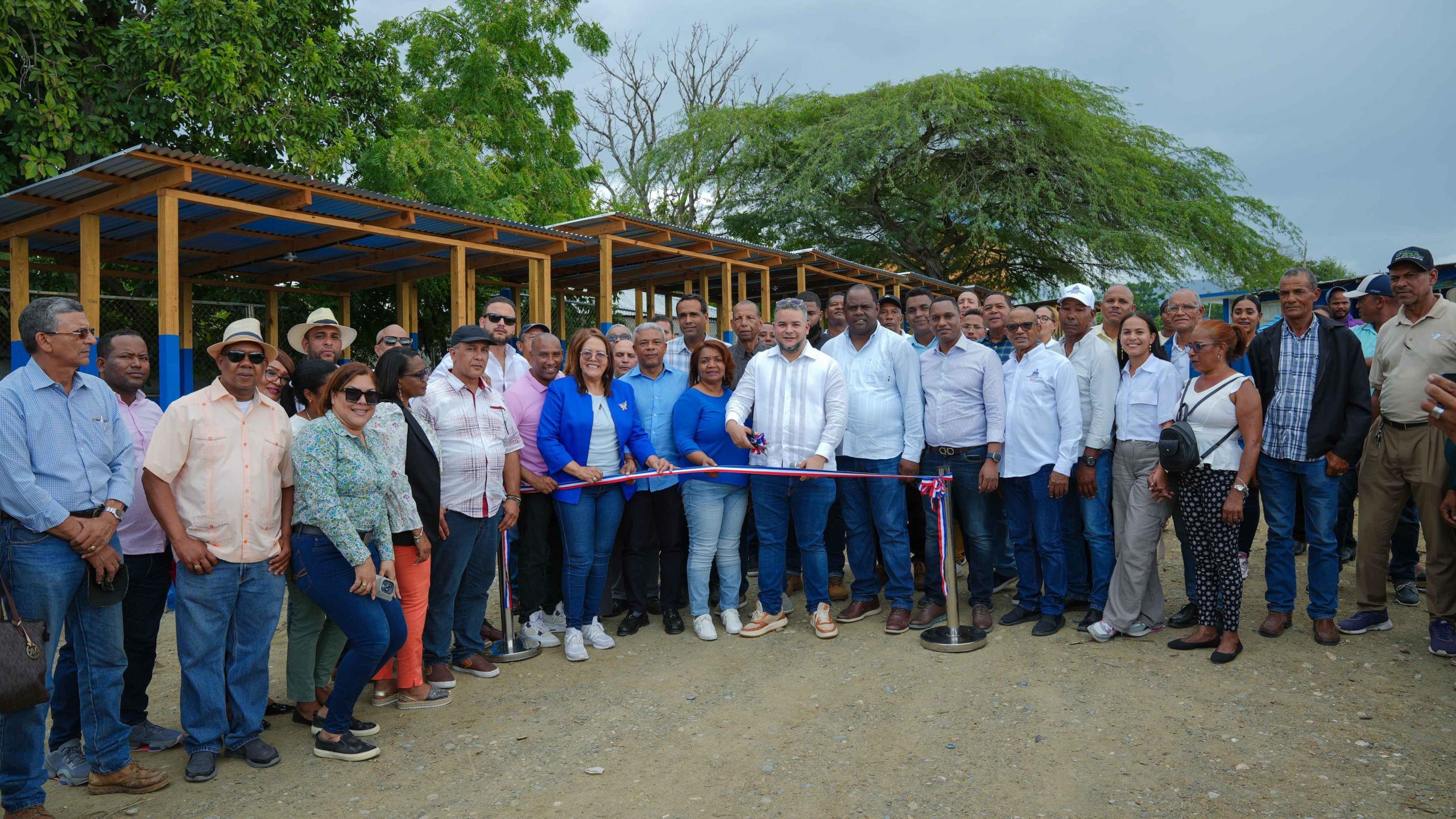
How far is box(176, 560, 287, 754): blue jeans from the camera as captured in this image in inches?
144

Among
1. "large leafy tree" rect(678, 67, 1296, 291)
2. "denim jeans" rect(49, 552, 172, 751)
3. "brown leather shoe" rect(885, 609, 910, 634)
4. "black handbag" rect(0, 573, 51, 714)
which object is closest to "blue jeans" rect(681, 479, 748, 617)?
"brown leather shoe" rect(885, 609, 910, 634)

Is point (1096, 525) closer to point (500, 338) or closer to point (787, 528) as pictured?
point (787, 528)

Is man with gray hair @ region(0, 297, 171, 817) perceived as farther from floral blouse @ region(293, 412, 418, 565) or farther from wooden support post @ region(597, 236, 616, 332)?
wooden support post @ region(597, 236, 616, 332)

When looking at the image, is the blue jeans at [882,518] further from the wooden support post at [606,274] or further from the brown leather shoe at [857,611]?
the wooden support post at [606,274]

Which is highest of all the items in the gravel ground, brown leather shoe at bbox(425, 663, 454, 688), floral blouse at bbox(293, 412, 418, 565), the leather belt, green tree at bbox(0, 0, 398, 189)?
green tree at bbox(0, 0, 398, 189)

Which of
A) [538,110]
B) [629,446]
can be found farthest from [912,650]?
[538,110]

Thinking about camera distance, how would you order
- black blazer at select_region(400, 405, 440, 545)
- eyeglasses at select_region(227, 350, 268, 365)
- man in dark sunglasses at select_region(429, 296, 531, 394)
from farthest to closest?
man in dark sunglasses at select_region(429, 296, 531, 394)
black blazer at select_region(400, 405, 440, 545)
eyeglasses at select_region(227, 350, 268, 365)

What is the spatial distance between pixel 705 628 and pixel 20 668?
11.2 feet

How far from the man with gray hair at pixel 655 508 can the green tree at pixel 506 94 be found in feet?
38.9

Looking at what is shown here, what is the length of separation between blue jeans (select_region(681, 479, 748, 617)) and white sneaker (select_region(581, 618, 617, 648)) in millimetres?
569

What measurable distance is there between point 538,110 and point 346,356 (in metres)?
14.4

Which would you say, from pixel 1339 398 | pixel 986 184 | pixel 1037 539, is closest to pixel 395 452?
pixel 1037 539

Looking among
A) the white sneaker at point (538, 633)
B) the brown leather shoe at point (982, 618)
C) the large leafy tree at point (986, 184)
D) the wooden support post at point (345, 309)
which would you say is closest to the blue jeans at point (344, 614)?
the white sneaker at point (538, 633)

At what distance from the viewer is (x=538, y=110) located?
21.0 meters
